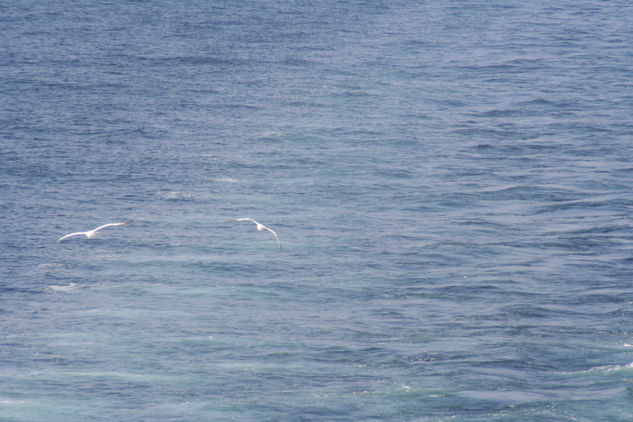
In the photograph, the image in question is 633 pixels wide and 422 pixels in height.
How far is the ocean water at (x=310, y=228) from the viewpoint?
32.9 feet

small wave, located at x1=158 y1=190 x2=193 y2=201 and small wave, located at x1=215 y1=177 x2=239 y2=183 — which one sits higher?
small wave, located at x1=158 y1=190 x2=193 y2=201

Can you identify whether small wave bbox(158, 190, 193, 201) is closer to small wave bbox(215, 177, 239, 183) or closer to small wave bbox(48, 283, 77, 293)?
small wave bbox(215, 177, 239, 183)

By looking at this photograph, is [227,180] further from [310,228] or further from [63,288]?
[63,288]

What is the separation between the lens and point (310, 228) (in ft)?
45.7

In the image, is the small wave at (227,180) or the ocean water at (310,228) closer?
the ocean water at (310,228)

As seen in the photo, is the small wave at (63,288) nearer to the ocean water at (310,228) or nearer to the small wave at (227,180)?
the ocean water at (310,228)

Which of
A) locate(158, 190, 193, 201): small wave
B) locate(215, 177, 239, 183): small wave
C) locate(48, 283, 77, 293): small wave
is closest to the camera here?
locate(48, 283, 77, 293): small wave

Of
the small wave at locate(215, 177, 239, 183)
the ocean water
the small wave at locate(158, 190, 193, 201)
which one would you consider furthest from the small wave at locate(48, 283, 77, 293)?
the small wave at locate(215, 177, 239, 183)

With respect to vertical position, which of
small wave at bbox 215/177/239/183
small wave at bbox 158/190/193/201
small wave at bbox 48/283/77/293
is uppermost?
small wave at bbox 48/283/77/293

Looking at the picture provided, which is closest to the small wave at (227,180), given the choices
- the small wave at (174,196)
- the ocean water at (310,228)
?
the ocean water at (310,228)

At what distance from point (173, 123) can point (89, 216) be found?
16.5ft

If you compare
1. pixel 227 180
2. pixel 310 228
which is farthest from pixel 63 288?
pixel 227 180

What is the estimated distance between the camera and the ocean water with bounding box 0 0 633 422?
10.0m

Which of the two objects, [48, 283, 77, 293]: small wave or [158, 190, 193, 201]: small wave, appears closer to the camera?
[48, 283, 77, 293]: small wave
